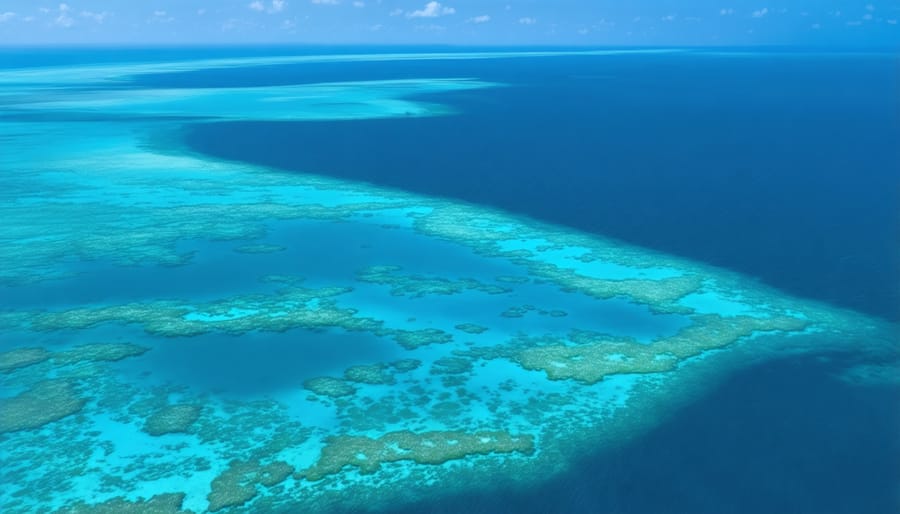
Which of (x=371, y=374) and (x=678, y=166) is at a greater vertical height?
(x=371, y=374)

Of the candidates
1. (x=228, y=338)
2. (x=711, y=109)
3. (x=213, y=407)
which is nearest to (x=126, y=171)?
(x=228, y=338)

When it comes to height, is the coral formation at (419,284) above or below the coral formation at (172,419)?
below

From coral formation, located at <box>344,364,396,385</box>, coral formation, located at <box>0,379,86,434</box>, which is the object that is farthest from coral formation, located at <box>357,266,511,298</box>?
coral formation, located at <box>0,379,86,434</box>

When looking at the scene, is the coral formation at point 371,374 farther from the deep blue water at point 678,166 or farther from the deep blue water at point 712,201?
the deep blue water at point 678,166

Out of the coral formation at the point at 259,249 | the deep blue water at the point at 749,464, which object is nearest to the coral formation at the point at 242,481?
the deep blue water at the point at 749,464

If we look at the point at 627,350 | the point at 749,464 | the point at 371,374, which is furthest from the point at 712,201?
the point at 371,374

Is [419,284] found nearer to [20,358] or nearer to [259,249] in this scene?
[259,249]
